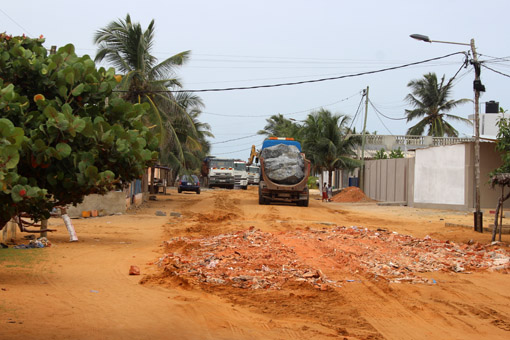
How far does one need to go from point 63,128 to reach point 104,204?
58.3 ft

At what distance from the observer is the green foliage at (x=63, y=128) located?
477 centimetres

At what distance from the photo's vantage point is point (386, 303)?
814 centimetres

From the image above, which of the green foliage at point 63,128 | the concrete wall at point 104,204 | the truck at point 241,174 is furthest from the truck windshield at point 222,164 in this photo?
the green foliage at point 63,128

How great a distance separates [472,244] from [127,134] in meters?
12.5

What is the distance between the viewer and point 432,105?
54062 millimetres

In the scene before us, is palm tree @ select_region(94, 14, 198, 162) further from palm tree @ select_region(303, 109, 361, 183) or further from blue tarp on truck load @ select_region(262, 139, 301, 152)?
palm tree @ select_region(303, 109, 361, 183)

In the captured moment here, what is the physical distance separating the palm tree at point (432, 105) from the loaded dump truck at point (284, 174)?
28728 millimetres

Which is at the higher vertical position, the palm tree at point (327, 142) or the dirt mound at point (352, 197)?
the palm tree at point (327, 142)

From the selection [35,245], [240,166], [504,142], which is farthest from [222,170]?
[35,245]

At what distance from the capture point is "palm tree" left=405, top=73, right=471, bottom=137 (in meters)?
53.2

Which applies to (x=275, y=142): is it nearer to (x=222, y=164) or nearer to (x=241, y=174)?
(x=222, y=164)

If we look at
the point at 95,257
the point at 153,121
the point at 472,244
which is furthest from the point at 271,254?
the point at 153,121

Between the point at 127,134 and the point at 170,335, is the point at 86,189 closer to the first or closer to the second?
the point at 127,134

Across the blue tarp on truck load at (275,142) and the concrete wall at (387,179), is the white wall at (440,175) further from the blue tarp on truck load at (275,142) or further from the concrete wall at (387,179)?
the blue tarp on truck load at (275,142)
